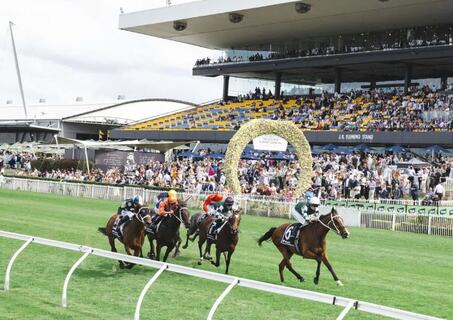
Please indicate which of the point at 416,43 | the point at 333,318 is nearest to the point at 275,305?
the point at 333,318

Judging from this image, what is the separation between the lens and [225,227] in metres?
11.9

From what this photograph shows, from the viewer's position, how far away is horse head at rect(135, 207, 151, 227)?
1138 cm

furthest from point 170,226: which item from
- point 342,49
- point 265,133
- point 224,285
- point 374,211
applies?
point 342,49

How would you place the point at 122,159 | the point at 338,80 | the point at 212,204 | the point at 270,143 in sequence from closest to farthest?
the point at 212,204 → the point at 270,143 → the point at 122,159 → the point at 338,80

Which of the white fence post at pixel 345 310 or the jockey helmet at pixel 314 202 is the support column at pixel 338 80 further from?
the white fence post at pixel 345 310

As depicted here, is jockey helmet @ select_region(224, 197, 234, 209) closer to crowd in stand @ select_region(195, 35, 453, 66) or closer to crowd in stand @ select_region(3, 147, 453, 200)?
crowd in stand @ select_region(3, 147, 453, 200)

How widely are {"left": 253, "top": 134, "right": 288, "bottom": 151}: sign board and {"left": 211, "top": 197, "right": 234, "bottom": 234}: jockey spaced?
15.2 meters

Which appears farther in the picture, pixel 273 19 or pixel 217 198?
pixel 273 19

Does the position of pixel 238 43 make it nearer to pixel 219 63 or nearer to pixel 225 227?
pixel 219 63

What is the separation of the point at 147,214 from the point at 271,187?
53.7 ft

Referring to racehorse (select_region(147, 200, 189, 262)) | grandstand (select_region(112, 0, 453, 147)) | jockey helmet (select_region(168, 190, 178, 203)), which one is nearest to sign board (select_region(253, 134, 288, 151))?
grandstand (select_region(112, 0, 453, 147))

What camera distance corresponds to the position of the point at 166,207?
12.1 metres

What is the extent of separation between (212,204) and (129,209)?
186cm

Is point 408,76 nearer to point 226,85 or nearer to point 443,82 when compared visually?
point 443,82
